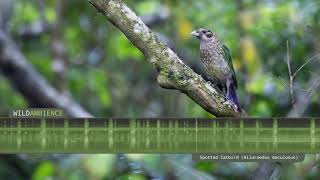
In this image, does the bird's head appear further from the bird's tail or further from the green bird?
the bird's tail

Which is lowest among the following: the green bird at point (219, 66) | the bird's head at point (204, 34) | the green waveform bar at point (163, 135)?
the green waveform bar at point (163, 135)

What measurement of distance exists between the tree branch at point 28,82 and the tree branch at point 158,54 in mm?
735

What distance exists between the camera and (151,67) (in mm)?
2617

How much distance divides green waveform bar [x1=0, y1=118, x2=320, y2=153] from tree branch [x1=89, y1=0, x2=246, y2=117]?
0.24 feet

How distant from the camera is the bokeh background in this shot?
1.67 metres

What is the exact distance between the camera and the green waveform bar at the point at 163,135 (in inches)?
57.2

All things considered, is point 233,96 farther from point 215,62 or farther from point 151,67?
point 151,67

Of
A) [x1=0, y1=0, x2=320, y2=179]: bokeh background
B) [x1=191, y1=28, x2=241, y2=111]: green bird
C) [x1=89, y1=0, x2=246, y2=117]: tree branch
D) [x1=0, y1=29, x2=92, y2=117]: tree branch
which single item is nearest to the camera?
[x1=89, y1=0, x2=246, y2=117]: tree branch

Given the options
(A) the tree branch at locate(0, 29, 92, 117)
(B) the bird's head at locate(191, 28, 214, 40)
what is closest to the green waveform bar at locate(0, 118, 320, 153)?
(B) the bird's head at locate(191, 28, 214, 40)

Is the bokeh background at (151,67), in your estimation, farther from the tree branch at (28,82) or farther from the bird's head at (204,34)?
the bird's head at (204,34)

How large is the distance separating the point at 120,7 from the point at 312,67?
686 millimetres

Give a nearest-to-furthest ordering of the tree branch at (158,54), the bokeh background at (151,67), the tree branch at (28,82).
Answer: the tree branch at (158,54)
the bokeh background at (151,67)
the tree branch at (28,82)

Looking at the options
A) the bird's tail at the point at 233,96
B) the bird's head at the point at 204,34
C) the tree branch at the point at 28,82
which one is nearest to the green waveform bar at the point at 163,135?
the bird's tail at the point at 233,96

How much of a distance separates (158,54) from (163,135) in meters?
0.16
